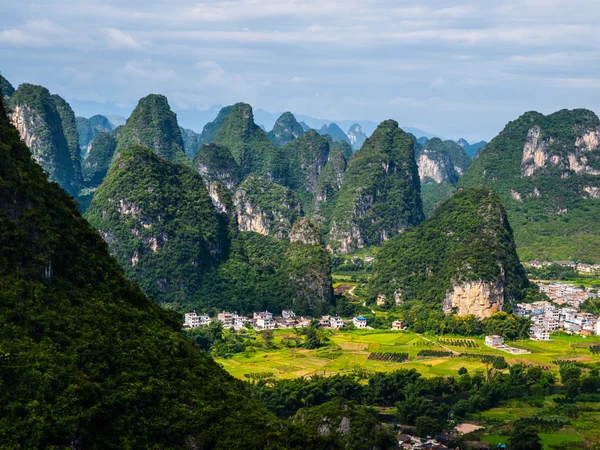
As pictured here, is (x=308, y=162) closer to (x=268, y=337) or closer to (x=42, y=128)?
(x=42, y=128)

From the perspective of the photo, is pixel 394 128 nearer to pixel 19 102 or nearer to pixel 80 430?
pixel 19 102

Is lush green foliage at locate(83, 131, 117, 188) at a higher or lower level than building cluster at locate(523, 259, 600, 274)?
higher

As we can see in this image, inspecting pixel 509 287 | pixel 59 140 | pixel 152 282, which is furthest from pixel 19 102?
pixel 509 287

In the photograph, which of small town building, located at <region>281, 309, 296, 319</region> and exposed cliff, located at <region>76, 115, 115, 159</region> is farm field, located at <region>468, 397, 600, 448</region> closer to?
small town building, located at <region>281, 309, 296, 319</region>

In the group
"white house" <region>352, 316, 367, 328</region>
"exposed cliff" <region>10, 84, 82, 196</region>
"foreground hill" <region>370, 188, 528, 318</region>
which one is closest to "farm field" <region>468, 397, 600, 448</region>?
"foreground hill" <region>370, 188, 528, 318</region>

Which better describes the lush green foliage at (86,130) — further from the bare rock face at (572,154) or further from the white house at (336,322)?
the white house at (336,322)

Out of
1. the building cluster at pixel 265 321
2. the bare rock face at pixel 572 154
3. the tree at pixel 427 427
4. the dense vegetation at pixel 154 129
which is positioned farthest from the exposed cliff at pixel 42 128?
the tree at pixel 427 427
